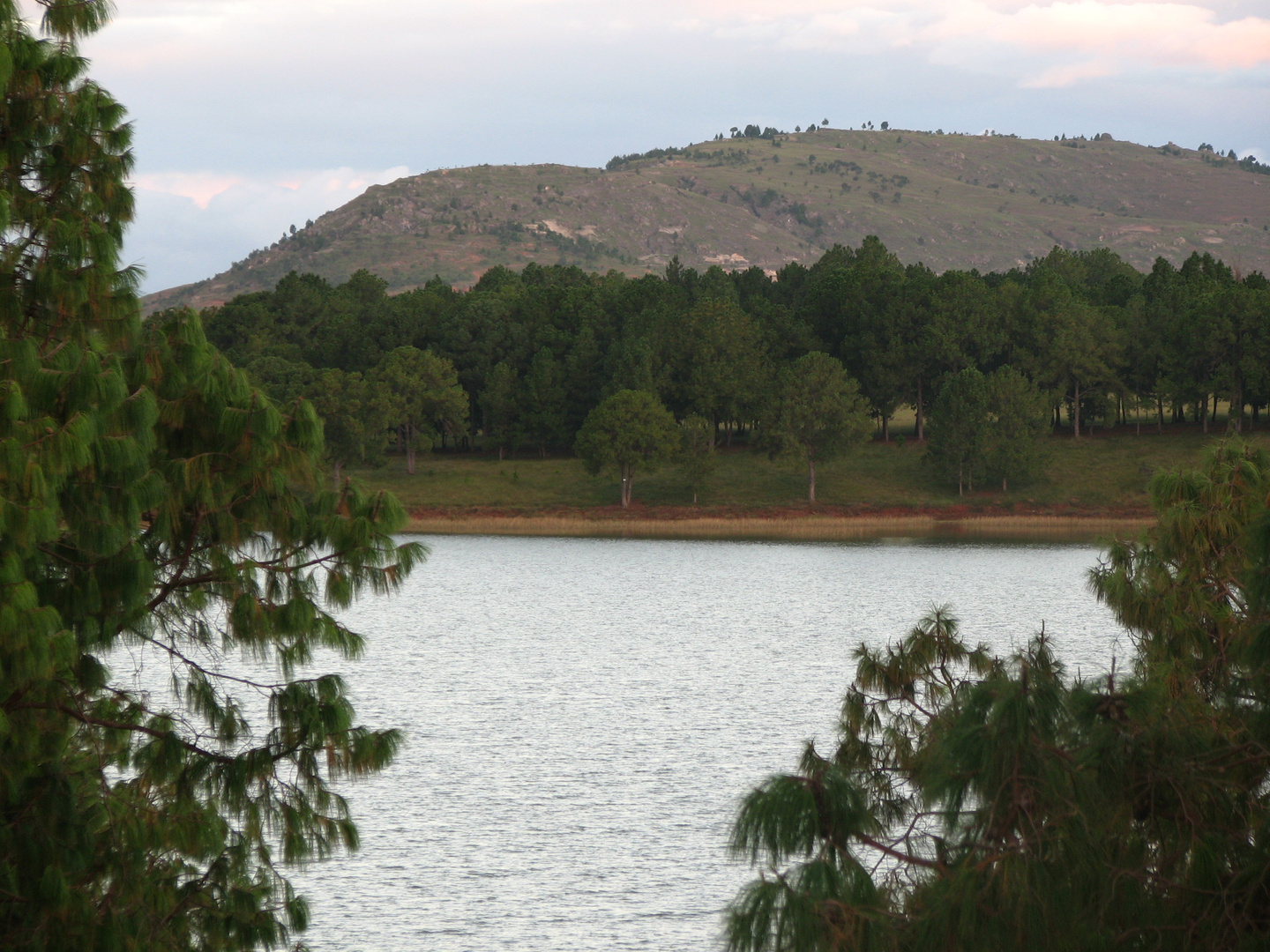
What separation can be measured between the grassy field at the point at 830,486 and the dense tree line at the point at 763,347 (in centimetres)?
315

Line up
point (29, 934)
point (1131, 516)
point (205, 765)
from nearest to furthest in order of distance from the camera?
point (29, 934) < point (205, 765) < point (1131, 516)

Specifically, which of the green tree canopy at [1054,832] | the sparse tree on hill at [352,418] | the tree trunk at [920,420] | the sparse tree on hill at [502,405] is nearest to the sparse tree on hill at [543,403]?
the sparse tree on hill at [502,405]

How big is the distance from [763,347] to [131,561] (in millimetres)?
101695

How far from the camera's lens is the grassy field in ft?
310

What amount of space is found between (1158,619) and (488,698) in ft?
76.3

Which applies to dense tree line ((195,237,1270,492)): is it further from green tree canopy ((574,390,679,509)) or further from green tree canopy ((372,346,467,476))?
green tree canopy ((574,390,679,509))

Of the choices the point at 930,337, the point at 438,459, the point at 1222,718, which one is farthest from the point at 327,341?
the point at 1222,718

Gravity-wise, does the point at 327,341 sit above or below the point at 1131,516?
above

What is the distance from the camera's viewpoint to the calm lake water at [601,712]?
21188mm

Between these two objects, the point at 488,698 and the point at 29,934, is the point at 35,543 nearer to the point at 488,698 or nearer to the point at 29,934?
the point at 29,934

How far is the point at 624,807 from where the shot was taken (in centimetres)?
2662

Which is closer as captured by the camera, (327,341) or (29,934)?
(29,934)

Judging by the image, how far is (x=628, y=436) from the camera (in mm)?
93938

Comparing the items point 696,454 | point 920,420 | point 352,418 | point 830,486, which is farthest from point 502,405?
point 920,420
